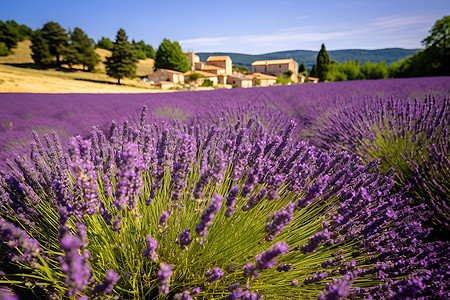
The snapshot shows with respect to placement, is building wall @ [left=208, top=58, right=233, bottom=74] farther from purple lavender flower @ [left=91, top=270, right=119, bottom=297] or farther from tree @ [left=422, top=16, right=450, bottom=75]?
purple lavender flower @ [left=91, top=270, right=119, bottom=297]

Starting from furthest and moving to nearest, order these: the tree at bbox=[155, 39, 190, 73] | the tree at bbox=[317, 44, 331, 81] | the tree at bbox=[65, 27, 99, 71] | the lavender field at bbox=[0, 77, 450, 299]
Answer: the tree at bbox=[317, 44, 331, 81]
the tree at bbox=[155, 39, 190, 73]
the tree at bbox=[65, 27, 99, 71]
the lavender field at bbox=[0, 77, 450, 299]

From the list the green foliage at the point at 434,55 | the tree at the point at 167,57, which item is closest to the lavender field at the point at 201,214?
A: the green foliage at the point at 434,55

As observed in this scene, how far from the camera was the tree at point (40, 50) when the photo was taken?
56.6 feet

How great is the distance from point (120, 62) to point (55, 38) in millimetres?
12206

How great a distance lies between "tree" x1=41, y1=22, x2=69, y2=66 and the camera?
17656mm

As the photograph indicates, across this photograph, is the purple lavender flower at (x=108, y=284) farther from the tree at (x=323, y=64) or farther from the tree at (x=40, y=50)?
the tree at (x=323, y=64)

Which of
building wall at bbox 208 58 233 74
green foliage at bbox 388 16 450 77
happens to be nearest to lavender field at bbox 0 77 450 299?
green foliage at bbox 388 16 450 77

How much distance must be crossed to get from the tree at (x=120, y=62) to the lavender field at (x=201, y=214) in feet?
102

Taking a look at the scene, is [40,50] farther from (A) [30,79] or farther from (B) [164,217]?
(B) [164,217]

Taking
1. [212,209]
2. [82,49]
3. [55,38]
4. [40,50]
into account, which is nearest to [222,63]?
[82,49]

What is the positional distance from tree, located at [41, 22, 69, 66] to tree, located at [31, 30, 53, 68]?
0.25 meters

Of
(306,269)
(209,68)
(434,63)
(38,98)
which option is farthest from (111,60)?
(434,63)

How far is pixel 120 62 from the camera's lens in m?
30.4

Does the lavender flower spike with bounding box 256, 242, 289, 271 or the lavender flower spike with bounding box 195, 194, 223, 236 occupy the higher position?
the lavender flower spike with bounding box 195, 194, 223, 236
